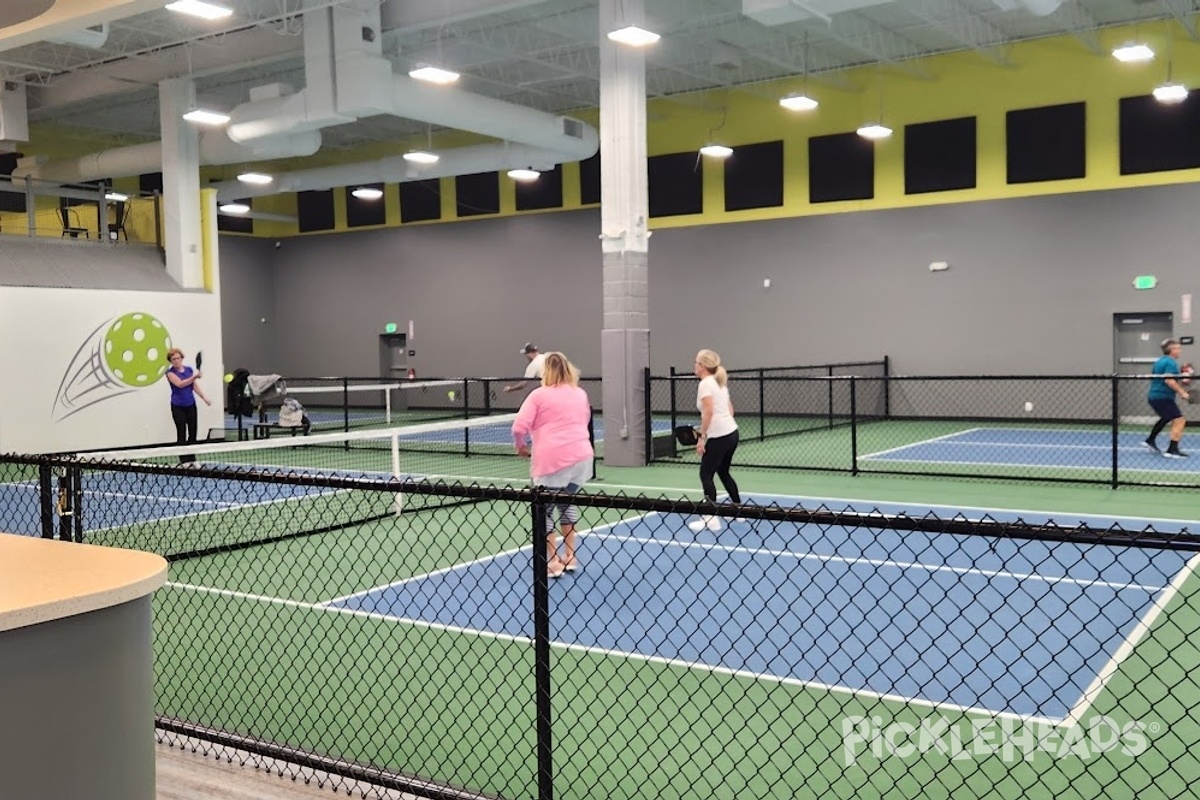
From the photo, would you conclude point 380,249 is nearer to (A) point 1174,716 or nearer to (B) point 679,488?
(B) point 679,488

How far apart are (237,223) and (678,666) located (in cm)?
3088

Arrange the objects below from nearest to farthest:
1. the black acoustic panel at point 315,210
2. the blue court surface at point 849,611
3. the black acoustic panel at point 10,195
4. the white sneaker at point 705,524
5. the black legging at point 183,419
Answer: the blue court surface at point 849,611 < the white sneaker at point 705,524 < the black legging at point 183,419 < the black acoustic panel at point 10,195 < the black acoustic panel at point 315,210

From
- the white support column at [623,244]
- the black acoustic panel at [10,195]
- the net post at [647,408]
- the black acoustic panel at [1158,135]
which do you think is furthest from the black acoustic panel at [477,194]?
the black acoustic panel at [1158,135]

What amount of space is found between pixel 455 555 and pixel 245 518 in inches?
135

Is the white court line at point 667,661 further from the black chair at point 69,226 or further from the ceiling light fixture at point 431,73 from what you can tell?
the black chair at point 69,226

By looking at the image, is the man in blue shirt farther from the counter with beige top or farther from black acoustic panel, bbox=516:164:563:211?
black acoustic panel, bbox=516:164:563:211

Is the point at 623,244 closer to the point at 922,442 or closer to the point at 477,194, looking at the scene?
the point at 922,442

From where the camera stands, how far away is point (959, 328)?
2342 centimetres

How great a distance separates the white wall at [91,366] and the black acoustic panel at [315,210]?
12.5m

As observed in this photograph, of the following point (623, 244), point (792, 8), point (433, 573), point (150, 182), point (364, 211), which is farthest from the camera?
point (150, 182)

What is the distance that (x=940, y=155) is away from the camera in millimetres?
23531

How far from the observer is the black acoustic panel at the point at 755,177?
2561 cm

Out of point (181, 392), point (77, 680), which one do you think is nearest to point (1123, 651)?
point (77, 680)

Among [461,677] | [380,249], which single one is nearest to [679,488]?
[461,677]
